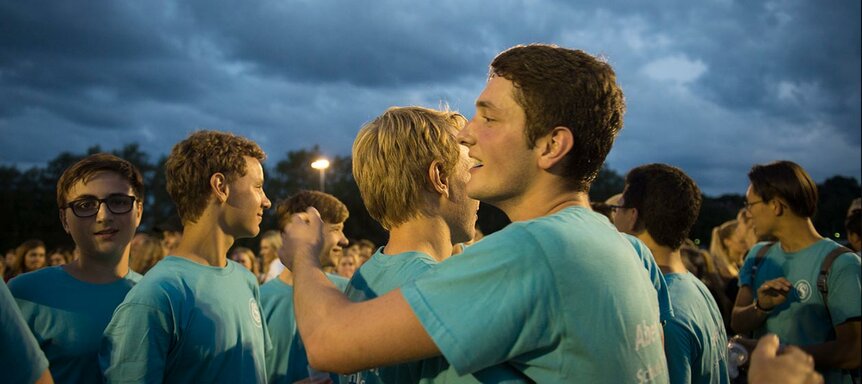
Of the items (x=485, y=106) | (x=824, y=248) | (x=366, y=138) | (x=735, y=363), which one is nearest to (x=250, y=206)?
(x=366, y=138)

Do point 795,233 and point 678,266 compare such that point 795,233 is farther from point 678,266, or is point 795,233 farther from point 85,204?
point 85,204

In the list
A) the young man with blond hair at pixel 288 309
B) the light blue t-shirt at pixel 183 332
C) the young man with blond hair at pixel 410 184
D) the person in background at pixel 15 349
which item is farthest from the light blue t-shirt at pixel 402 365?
the young man with blond hair at pixel 288 309

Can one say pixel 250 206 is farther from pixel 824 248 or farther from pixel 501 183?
pixel 824 248

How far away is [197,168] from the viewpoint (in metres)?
3.81

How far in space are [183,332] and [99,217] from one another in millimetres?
1147

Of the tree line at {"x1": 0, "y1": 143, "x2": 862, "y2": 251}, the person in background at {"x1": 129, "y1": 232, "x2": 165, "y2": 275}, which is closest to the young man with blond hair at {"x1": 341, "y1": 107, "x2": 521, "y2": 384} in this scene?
the person in background at {"x1": 129, "y1": 232, "x2": 165, "y2": 275}

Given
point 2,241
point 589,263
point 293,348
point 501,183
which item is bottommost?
point 2,241

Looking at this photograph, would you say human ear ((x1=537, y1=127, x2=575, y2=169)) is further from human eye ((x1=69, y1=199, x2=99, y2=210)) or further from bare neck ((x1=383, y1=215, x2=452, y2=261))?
human eye ((x1=69, y1=199, x2=99, y2=210))

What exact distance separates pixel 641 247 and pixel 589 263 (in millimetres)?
905

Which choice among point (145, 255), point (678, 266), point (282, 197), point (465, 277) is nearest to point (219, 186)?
point (465, 277)

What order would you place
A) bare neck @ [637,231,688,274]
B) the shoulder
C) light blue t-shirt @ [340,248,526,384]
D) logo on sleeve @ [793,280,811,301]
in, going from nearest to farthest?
light blue t-shirt @ [340,248,526,384] < the shoulder < bare neck @ [637,231,688,274] < logo on sleeve @ [793,280,811,301]

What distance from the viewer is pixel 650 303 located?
1.99m

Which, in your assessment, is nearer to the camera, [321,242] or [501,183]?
[501,183]

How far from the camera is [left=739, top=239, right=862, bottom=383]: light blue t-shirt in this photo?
14.6 feet
